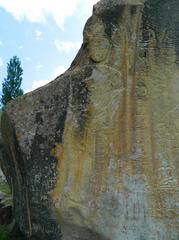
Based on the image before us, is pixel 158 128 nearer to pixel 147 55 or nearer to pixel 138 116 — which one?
pixel 138 116

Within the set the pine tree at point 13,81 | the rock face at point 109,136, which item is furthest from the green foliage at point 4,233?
the pine tree at point 13,81

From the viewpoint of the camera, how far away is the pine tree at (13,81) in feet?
119

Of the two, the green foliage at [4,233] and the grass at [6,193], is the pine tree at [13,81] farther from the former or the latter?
the green foliage at [4,233]

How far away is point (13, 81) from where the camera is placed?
37844 millimetres

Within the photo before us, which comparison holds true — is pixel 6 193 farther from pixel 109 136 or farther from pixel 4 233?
pixel 109 136

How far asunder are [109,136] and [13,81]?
3301cm

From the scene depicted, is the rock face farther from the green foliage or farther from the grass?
the grass

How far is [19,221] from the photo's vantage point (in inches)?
237

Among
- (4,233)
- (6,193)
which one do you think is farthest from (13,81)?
(4,233)

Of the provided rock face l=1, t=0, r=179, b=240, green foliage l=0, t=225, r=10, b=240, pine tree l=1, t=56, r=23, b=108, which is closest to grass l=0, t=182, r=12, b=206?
green foliage l=0, t=225, r=10, b=240

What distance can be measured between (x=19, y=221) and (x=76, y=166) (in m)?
1.16

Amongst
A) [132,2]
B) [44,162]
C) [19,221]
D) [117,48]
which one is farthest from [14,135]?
[132,2]

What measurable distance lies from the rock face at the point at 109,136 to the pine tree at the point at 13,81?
29.7m

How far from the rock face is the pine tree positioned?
29.7m
